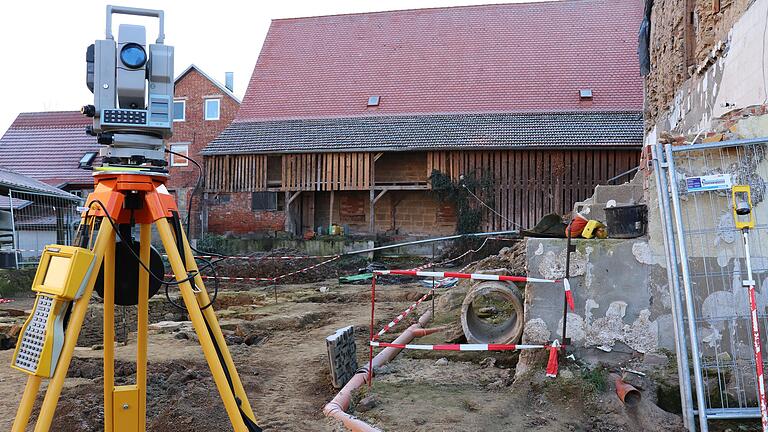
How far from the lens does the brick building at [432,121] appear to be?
22.1 metres

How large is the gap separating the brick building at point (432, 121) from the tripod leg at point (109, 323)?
19.2m

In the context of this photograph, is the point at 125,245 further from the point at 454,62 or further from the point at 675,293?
the point at 454,62

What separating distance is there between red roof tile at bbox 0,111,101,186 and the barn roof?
8.67m

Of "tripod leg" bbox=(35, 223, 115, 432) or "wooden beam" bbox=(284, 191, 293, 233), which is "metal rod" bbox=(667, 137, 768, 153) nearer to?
"tripod leg" bbox=(35, 223, 115, 432)

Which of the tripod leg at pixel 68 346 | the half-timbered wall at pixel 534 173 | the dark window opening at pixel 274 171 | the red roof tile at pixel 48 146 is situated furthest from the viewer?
the red roof tile at pixel 48 146

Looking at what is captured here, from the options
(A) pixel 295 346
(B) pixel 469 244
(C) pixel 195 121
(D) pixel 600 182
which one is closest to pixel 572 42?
(D) pixel 600 182

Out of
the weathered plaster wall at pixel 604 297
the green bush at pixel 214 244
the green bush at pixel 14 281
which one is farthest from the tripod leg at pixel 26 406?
the green bush at pixel 214 244

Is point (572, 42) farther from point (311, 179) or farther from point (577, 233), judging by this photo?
point (577, 233)

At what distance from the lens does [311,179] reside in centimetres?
2372

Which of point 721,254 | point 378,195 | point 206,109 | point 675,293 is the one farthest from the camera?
point 206,109

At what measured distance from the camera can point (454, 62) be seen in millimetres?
25844

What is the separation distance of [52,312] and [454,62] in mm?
24132

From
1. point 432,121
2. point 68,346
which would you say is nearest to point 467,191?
point 432,121

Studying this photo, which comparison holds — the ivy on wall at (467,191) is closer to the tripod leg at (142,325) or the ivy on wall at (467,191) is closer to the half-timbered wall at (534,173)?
the half-timbered wall at (534,173)
